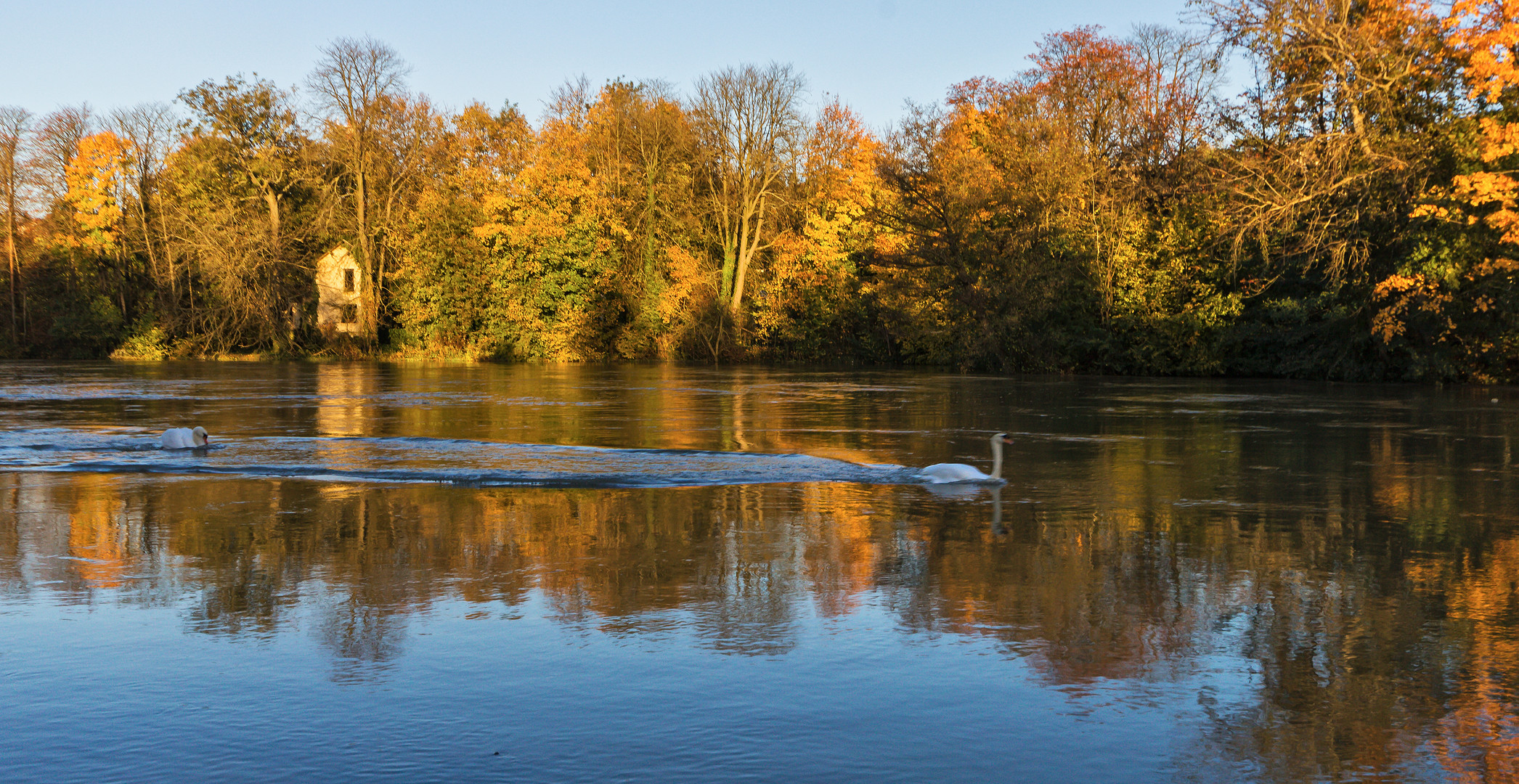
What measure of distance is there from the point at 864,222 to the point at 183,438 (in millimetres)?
45398

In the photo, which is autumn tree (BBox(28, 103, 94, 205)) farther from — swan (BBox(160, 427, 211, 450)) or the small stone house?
swan (BBox(160, 427, 211, 450))

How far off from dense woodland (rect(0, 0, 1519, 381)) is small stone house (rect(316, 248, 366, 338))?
0.78 meters

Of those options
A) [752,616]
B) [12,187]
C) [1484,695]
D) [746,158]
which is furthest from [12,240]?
[1484,695]

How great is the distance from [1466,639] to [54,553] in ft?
29.2

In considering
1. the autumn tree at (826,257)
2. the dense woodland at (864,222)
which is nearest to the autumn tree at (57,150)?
the dense woodland at (864,222)

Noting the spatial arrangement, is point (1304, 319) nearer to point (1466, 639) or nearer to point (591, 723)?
point (1466, 639)

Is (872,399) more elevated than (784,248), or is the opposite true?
(784,248)

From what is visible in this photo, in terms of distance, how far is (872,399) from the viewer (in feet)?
94.2

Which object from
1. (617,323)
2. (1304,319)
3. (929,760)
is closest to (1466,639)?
(929,760)

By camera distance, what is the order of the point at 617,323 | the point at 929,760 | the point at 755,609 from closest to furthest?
the point at 929,760 < the point at 755,609 < the point at 617,323

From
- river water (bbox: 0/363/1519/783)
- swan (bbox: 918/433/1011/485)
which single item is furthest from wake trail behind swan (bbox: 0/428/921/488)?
swan (bbox: 918/433/1011/485)

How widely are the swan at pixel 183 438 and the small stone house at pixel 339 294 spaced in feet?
178

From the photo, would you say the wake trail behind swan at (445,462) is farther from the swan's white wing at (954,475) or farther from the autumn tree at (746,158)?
the autumn tree at (746,158)

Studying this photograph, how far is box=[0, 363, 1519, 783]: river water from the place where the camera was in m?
4.57
